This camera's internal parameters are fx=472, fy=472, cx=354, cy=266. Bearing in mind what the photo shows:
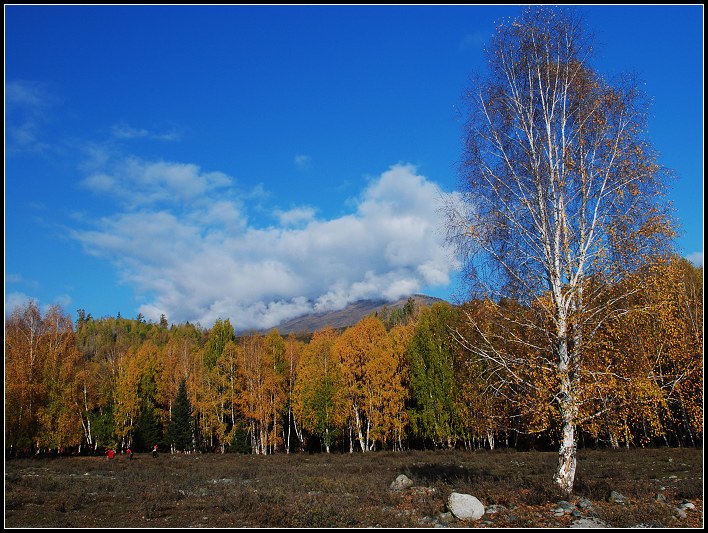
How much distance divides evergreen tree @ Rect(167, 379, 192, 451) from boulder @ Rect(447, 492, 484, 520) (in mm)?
45246

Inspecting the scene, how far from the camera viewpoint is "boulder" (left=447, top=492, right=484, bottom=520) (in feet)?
36.8

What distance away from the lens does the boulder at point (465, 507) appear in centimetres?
1120

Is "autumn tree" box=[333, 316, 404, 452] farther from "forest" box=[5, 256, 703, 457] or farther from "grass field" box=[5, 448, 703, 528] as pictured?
"grass field" box=[5, 448, 703, 528]

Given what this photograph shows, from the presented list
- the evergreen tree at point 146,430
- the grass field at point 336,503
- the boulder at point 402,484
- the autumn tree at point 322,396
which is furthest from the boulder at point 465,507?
the evergreen tree at point 146,430

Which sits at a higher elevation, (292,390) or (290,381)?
(290,381)

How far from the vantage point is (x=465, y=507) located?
11375 mm

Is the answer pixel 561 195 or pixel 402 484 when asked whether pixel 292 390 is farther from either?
pixel 561 195

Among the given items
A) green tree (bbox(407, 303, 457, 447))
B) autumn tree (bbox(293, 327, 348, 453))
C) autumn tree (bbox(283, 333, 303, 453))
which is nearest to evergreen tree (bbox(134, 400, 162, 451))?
autumn tree (bbox(283, 333, 303, 453))

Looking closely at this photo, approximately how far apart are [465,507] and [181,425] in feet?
155

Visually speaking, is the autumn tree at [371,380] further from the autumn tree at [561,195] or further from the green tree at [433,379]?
the autumn tree at [561,195]

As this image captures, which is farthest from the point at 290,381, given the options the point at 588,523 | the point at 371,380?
the point at 588,523

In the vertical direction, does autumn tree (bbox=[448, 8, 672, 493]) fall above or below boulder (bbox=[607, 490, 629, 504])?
above

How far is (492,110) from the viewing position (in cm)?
1462

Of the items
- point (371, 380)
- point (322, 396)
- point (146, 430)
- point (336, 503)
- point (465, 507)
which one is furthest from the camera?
point (146, 430)
